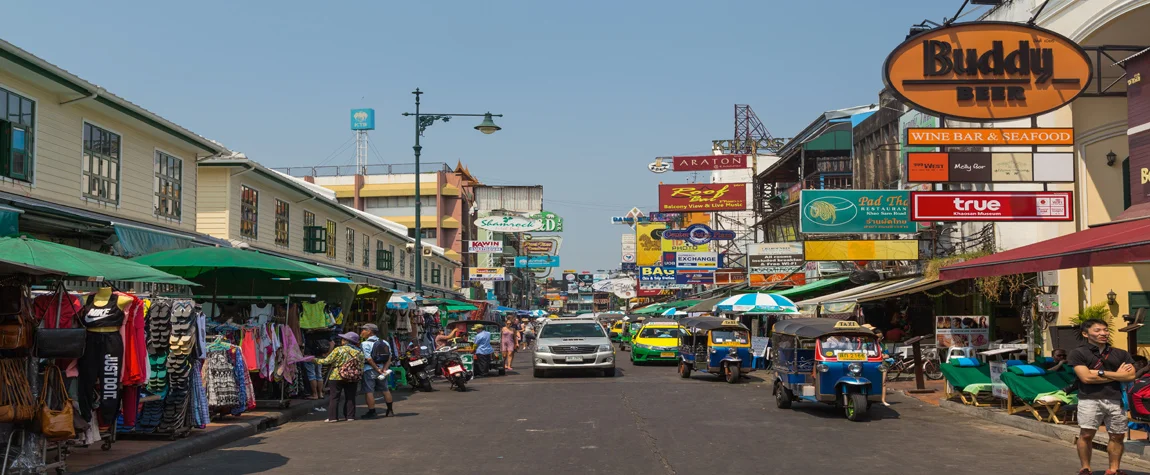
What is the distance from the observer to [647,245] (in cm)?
6762

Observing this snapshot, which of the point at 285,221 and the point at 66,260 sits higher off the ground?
the point at 285,221

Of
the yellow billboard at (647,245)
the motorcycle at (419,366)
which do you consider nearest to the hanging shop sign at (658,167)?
the yellow billboard at (647,245)

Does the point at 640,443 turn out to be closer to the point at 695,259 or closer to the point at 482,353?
the point at 482,353

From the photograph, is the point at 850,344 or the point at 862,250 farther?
the point at 862,250

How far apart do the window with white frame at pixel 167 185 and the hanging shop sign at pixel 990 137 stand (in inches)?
637

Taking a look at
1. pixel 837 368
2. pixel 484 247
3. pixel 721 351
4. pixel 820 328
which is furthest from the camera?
pixel 484 247

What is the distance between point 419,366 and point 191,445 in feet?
33.4

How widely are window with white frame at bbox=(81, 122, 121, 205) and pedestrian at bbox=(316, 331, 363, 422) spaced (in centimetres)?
721

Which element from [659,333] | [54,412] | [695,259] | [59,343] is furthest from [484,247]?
[54,412]

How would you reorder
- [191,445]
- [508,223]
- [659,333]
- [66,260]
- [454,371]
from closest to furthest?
1. [66,260]
2. [191,445]
3. [454,371]
4. [659,333]
5. [508,223]

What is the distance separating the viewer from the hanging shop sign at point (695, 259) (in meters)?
48.7

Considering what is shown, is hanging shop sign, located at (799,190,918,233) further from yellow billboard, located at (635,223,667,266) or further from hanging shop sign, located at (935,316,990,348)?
yellow billboard, located at (635,223,667,266)

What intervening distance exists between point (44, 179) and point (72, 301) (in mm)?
8180

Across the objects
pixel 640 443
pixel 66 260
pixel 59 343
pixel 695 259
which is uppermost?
pixel 695 259
